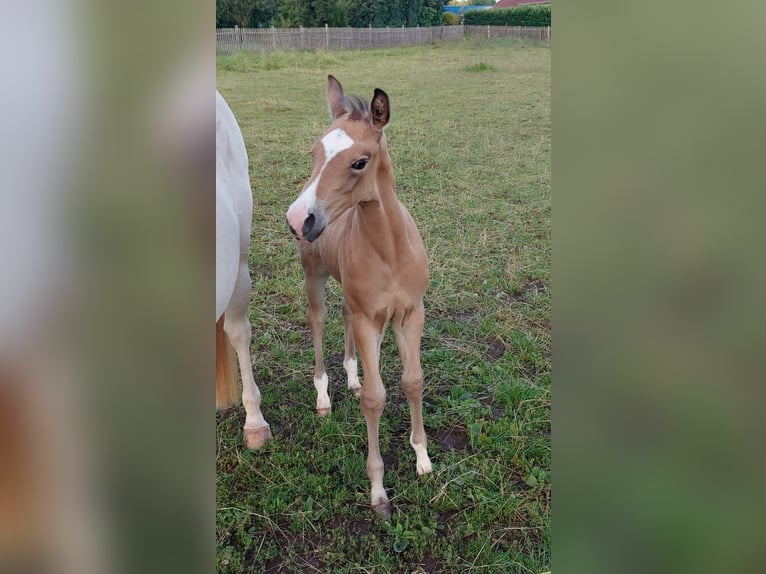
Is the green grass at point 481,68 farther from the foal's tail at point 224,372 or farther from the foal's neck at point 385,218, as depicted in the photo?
the foal's tail at point 224,372

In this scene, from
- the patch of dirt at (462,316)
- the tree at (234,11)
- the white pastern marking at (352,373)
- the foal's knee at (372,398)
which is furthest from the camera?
the patch of dirt at (462,316)

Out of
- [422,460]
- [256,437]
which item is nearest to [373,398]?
[422,460]

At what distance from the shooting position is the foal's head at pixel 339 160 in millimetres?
1616

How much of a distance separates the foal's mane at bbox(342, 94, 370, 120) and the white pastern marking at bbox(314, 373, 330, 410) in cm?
132

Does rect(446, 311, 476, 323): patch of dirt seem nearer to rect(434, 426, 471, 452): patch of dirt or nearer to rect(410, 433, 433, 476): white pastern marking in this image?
rect(434, 426, 471, 452): patch of dirt

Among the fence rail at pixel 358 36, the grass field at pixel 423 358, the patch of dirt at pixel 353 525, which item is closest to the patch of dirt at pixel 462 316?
the grass field at pixel 423 358

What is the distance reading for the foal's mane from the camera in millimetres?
1733

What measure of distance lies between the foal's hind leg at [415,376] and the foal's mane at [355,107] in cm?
76

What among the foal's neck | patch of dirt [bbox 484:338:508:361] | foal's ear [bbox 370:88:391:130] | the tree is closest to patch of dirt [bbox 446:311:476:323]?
patch of dirt [bbox 484:338:508:361]
